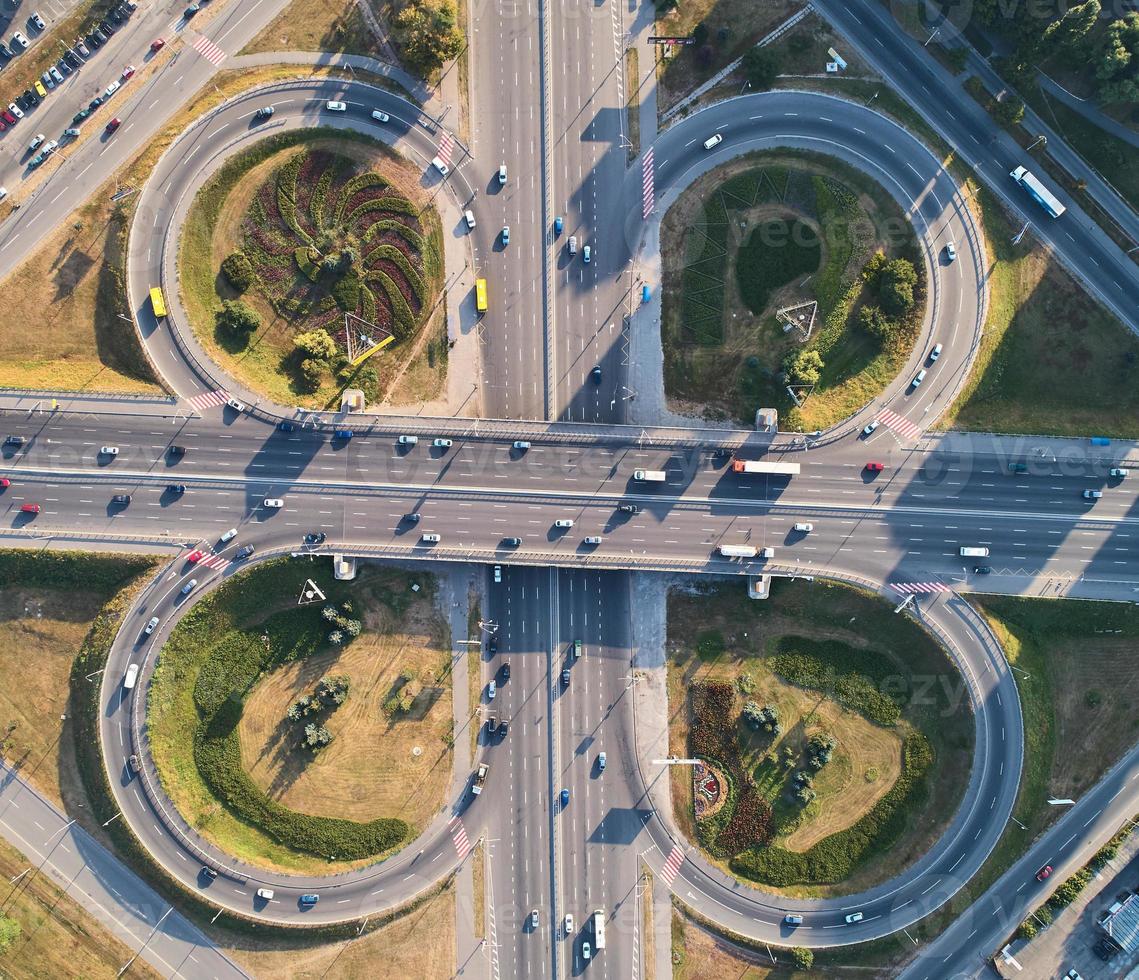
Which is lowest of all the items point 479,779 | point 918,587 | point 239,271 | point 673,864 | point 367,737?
point 673,864

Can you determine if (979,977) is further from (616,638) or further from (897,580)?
(616,638)

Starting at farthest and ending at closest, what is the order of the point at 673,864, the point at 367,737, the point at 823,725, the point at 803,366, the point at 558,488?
the point at 823,725, the point at 367,737, the point at 673,864, the point at 558,488, the point at 803,366

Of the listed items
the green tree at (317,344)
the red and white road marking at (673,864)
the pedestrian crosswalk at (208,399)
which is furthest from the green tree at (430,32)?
the red and white road marking at (673,864)

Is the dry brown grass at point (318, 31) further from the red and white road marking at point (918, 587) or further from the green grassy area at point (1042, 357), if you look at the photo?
the red and white road marking at point (918, 587)

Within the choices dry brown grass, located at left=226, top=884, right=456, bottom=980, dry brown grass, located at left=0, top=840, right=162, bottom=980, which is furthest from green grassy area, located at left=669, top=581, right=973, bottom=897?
dry brown grass, located at left=0, top=840, right=162, bottom=980

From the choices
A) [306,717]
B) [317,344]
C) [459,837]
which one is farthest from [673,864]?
[317,344]

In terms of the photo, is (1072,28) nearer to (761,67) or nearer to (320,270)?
(761,67)

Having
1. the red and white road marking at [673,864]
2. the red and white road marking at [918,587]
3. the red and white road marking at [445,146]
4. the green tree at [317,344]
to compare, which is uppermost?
the red and white road marking at [445,146]

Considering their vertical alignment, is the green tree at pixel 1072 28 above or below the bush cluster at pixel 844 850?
above
